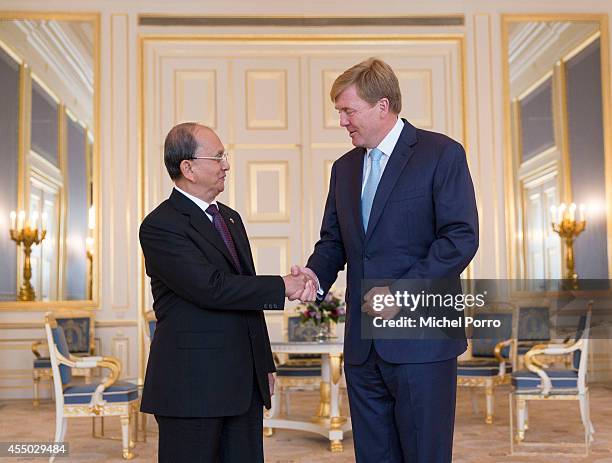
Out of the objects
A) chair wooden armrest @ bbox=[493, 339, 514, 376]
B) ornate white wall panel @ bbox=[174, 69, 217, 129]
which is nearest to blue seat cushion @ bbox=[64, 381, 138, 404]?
chair wooden armrest @ bbox=[493, 339, 514, 376]

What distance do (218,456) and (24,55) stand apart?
6.51 m

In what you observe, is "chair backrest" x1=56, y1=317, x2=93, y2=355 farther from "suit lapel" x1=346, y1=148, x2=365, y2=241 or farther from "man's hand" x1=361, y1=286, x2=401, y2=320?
"man's hand" x1=361, y1=286, x2=401, y2=320

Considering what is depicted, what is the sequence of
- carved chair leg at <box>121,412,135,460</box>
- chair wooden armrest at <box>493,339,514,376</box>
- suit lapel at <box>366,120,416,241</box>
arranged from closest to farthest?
suit lapel at <box>366,120,416,241</box> → carved chair leg at <box>121,412,135,460</box> → chair wooden armrest at <box>493,339,514,376</box>

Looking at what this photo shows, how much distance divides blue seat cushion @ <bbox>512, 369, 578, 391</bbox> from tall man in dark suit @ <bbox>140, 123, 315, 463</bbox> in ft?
10.1

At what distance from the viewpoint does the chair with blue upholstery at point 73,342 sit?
7.44m

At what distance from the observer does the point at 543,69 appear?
836 cm

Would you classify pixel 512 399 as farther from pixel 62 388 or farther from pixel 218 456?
pixel 218 456

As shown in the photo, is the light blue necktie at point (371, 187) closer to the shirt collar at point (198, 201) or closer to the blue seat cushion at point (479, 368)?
the shirt collar at point (198, 201)

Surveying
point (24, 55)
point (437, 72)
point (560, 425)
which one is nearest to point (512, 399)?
point (560, 425)

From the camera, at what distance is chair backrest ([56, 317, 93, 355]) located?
748 cm

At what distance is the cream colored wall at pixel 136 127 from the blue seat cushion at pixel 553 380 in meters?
2.73

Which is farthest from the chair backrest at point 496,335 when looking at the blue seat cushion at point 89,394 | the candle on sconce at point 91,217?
the candle on sconce at point 91,217

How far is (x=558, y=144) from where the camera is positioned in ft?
27.1

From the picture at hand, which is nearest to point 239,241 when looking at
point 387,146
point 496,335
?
point 387,146
